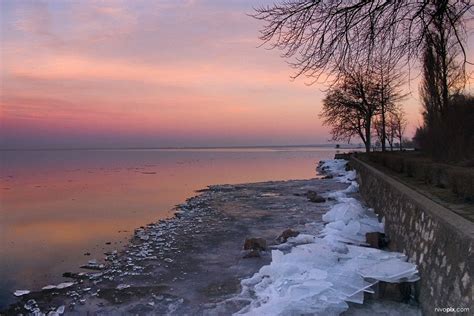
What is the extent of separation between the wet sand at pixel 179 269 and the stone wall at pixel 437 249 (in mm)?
3010

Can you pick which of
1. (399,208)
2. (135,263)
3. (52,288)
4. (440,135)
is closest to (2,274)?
(52,288)

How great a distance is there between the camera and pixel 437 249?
584cm

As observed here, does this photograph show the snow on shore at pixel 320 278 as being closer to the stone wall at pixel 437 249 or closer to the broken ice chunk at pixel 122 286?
the stone wall at pixel 437 249

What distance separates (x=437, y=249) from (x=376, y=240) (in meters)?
4.28

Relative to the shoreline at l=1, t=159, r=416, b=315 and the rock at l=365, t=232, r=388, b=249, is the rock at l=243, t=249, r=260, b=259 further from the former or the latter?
the rock at l=365, t=232, r=388, b=249

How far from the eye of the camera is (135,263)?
10641mm

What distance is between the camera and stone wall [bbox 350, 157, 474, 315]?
15.4 ft

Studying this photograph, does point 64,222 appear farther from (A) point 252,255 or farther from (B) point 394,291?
(B) point 394,291

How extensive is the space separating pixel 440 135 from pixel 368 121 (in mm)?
30044

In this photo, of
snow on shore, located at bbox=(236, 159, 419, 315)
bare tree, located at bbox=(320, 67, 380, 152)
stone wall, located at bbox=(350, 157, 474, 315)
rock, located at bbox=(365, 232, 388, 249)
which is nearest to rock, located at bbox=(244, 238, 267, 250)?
snow on shore, located at bbox=(236, 159, 419, 315)

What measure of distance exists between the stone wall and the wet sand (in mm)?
3010

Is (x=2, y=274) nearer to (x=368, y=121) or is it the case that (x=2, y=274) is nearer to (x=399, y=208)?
(x=399, y=208)

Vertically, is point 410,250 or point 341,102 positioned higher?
point 341,102

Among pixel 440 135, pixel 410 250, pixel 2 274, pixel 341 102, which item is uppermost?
pixel 341 102
